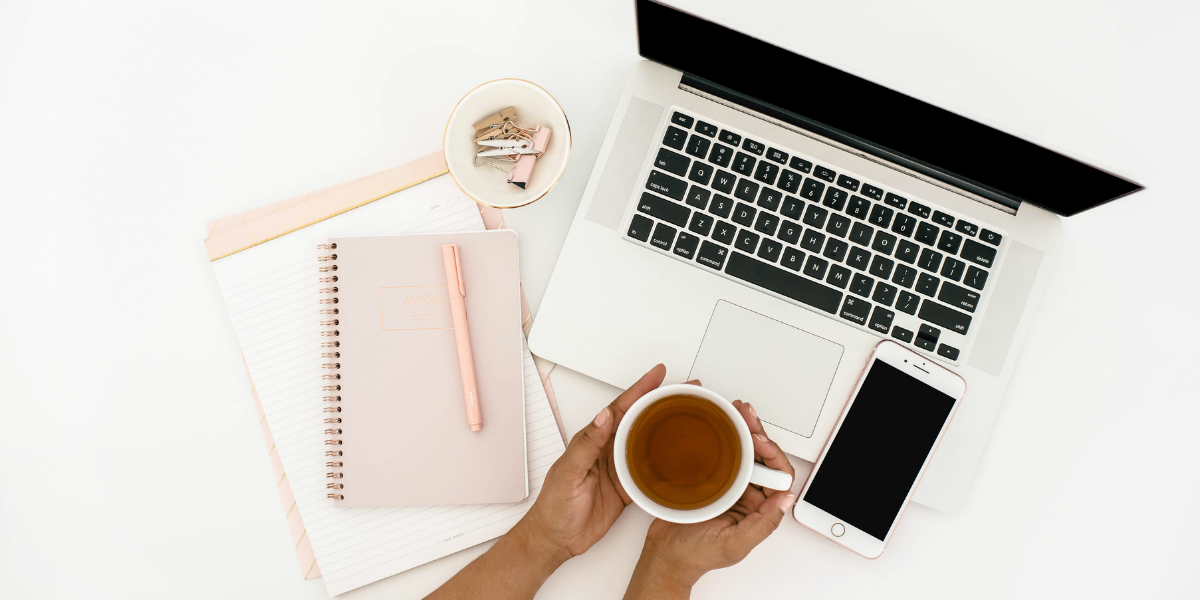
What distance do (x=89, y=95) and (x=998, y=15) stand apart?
1427mm

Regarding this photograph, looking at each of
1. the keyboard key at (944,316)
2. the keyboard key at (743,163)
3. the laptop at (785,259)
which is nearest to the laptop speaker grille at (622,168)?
the laptop at (785,259)

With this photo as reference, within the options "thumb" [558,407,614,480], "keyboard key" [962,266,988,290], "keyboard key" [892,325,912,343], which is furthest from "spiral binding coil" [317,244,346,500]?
"keyboard key" [962,266,988,290]

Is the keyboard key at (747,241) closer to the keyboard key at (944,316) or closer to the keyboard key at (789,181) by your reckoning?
the keyboard key at (789,181)

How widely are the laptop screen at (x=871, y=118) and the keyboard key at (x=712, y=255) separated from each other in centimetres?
21

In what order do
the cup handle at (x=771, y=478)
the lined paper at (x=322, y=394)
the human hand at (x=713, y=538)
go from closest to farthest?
the cup handle at (x=771, y=478) → the human hand at (x=713, y=538) → the lined paper at (x=322, y=394)

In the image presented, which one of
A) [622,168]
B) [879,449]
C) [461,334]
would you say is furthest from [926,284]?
[461,334]

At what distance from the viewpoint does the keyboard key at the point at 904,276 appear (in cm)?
84

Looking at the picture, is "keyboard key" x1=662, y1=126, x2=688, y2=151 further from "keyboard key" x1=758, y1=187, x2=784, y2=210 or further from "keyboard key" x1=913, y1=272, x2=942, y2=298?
"keyboard key" x1=913, y1=272, x2=942, y2=298

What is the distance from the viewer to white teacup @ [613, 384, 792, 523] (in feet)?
2.30

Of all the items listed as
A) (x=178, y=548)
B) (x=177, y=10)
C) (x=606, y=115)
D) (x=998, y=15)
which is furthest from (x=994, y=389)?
(x=177, y=10)

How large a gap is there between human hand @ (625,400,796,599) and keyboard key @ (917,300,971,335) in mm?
278

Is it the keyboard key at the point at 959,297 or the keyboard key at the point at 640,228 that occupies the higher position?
the keyboard key at the point at 959,297

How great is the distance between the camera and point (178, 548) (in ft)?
3.10

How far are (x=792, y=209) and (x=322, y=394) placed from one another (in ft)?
2.44
